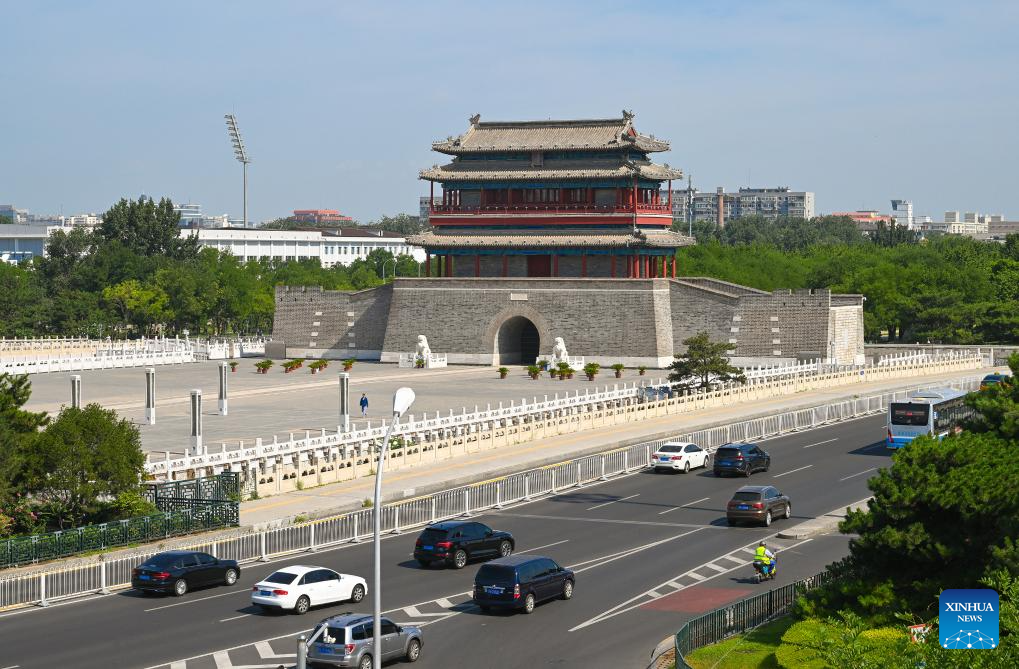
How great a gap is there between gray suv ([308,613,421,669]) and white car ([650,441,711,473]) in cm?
2629

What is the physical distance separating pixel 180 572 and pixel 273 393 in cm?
4564

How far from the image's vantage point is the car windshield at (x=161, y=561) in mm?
31969

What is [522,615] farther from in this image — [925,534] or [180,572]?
[925,534]

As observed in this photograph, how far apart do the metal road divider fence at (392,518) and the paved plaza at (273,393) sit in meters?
13.4

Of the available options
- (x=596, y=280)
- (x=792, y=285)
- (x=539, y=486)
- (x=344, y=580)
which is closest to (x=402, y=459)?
(x=539, y=486)

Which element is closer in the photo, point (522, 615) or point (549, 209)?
point (522, 615)

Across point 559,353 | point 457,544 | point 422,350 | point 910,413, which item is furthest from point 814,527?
point 422,350

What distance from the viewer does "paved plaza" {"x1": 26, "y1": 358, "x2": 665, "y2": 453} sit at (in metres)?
59.8

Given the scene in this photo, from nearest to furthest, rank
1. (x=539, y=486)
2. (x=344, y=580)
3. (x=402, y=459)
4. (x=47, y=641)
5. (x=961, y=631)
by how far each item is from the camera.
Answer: (x=961, y=631) < (x=47, y=641) < (x=344, y=580) < (x=539, y=486) < (x=402, y=459)

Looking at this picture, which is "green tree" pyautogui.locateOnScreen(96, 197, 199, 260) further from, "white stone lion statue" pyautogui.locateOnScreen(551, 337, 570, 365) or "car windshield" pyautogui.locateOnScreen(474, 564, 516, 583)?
"car windshield" pyautogui.locateOnScreen(474, 564, 516, 583)

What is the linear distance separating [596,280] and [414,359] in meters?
14.2

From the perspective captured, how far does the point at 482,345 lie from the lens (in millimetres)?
99062

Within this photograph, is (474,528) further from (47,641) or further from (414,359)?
(414,359)

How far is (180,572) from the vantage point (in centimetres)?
3188
